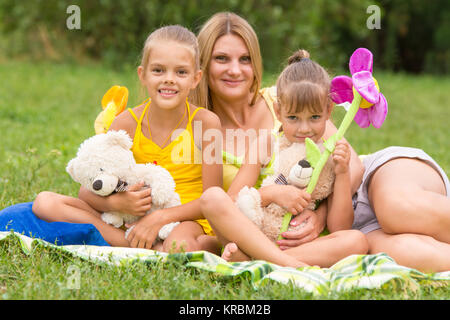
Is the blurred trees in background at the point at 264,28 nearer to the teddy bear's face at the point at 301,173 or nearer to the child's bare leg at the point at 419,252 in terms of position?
the teddy bear's face at the point at 301,173

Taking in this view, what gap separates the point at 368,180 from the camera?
3025mm

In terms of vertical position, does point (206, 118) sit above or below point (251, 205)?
above

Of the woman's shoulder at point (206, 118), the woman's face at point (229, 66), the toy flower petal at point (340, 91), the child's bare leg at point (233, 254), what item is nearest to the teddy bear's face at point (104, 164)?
the woman's shoulder at point (206, 118)

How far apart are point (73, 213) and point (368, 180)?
1.52m

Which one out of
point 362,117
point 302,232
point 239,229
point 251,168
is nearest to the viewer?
point 239,229

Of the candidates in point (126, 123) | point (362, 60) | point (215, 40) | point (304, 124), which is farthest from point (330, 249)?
point (215, 40)

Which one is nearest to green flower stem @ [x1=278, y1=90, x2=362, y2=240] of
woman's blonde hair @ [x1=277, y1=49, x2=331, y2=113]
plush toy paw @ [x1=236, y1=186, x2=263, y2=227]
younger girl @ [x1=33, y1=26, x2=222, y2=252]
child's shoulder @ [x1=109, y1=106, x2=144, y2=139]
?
woman's blonde hair @ [x1=277, y1=49, x2=331, y2=113]

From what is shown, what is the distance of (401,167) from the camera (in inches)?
113

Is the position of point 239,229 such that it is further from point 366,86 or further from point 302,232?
point 366,86

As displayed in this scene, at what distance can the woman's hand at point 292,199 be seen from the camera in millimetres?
2684

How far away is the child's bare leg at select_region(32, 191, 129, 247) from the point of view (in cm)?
294

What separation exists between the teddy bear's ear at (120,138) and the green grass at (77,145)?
2.02ft
